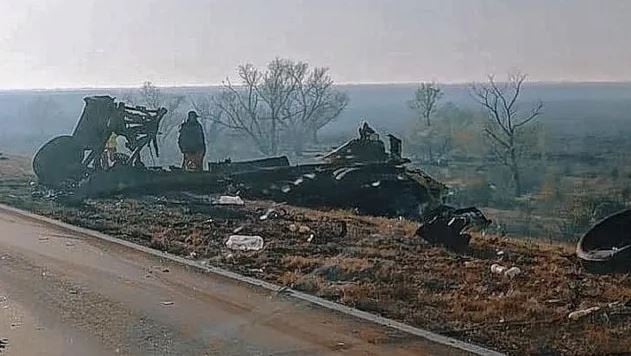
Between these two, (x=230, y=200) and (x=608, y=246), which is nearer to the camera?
(x=608, y=246)

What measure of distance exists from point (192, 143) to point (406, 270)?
14.2 m

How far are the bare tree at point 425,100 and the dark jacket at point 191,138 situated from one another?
4527 centimetres

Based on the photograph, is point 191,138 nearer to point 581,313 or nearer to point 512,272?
point 512,272

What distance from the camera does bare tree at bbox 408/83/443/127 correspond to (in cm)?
6938

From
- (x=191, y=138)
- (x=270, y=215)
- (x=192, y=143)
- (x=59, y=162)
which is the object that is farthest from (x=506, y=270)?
(x=59, y=162)

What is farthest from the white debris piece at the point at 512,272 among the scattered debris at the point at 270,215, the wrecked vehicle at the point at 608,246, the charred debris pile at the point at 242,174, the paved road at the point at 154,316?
the scattered debris at the point at 270,215

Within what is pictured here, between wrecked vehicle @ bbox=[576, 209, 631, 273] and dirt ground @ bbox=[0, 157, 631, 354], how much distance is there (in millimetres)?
198

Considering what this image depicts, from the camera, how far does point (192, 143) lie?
24.5 metres

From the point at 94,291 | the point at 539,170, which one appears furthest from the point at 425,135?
the point at 94,291

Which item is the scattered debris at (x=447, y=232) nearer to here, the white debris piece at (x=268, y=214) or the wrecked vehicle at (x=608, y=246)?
the wrecked vehicle at (x=608, y=246)

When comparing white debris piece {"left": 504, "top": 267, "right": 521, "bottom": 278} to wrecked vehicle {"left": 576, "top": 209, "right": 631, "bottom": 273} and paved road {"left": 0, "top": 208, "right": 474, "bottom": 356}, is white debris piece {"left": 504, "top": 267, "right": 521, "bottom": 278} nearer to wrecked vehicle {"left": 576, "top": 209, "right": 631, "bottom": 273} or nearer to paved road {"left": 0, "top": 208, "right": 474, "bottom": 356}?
wrecked vehicle {"left": 576, "top": 209, "right": 631, "bottom": 273}

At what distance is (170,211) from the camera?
1756 centimetres

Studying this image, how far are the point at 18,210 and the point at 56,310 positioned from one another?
9.81m

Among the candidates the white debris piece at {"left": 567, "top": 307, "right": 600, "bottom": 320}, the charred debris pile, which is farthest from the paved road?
the charred debris pile
